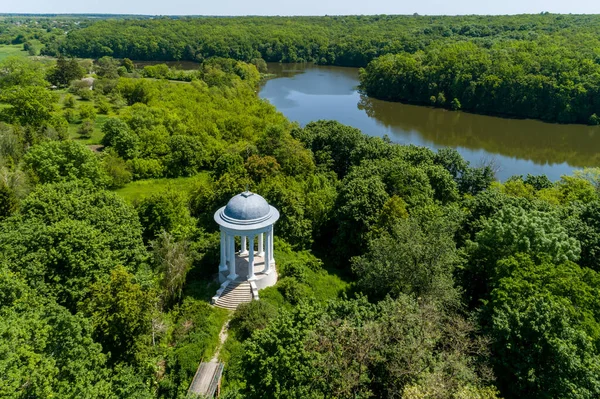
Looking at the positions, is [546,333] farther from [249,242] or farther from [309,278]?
[249,242]

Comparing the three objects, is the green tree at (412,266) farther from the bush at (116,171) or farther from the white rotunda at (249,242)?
the bush at (116,171)

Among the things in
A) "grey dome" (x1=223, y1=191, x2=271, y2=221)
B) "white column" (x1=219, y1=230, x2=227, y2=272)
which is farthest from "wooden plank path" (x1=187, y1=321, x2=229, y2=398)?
"grey dome" (x1=223, y1=191, x2=271, y2=221)

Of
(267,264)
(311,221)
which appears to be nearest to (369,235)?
(311,221)

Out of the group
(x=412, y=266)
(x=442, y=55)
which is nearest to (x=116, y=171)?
(x=412, y=266)

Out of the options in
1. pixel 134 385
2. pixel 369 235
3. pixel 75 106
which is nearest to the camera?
pixel 134 385

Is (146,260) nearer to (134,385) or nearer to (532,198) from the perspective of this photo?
(134,385)

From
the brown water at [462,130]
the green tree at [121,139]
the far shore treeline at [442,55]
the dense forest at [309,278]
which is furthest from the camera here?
the far shore treeline at [442,55]

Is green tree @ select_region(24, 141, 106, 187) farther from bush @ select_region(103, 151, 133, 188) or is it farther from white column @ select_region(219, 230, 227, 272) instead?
white column @ select_region(219, 230, 227, 272)

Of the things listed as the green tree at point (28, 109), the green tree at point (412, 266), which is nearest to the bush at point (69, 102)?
the green tree at point (28, 109)
